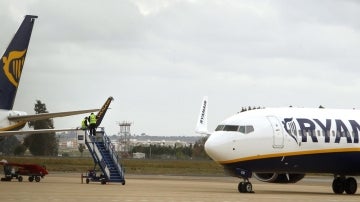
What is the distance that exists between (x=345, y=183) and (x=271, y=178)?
140 inches

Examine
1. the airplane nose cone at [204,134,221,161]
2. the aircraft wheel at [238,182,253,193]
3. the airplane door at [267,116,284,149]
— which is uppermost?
the airplane door at [267,116,284,149]

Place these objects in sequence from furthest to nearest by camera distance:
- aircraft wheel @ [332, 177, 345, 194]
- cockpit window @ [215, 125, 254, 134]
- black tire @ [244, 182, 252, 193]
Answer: aircraft wheel @ [332, 177, 345, 194], cockpit window @ [215, 125, 254, 134], black tire @ [244, 182, 252, 193]

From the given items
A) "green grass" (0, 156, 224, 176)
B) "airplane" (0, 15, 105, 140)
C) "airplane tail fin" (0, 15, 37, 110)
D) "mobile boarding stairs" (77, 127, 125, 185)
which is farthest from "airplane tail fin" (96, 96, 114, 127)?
"green grass" (0, 156, 224, 176)

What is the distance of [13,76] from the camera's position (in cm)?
5938

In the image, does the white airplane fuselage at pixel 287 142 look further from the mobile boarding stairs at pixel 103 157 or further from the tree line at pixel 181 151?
the tree line at pixel 181 151

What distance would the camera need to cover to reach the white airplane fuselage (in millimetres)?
45719

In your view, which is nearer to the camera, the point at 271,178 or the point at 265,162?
the point at 265,162

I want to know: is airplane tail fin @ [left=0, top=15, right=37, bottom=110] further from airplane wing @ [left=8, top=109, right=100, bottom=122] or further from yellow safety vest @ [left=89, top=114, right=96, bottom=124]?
yellow safety vest @ [left=89, top=114, right=96, bottom=124]

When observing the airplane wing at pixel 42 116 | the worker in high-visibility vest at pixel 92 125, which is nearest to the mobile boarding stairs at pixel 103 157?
the worker in high-visibility vest at pixel 92 125

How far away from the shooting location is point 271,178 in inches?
1964

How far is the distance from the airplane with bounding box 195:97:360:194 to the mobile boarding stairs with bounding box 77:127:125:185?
1015 cm

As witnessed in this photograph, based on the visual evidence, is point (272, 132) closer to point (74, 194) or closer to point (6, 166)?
point (74, 194)

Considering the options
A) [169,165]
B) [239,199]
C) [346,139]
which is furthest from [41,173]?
[169,165]

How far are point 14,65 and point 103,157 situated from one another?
7441mm
